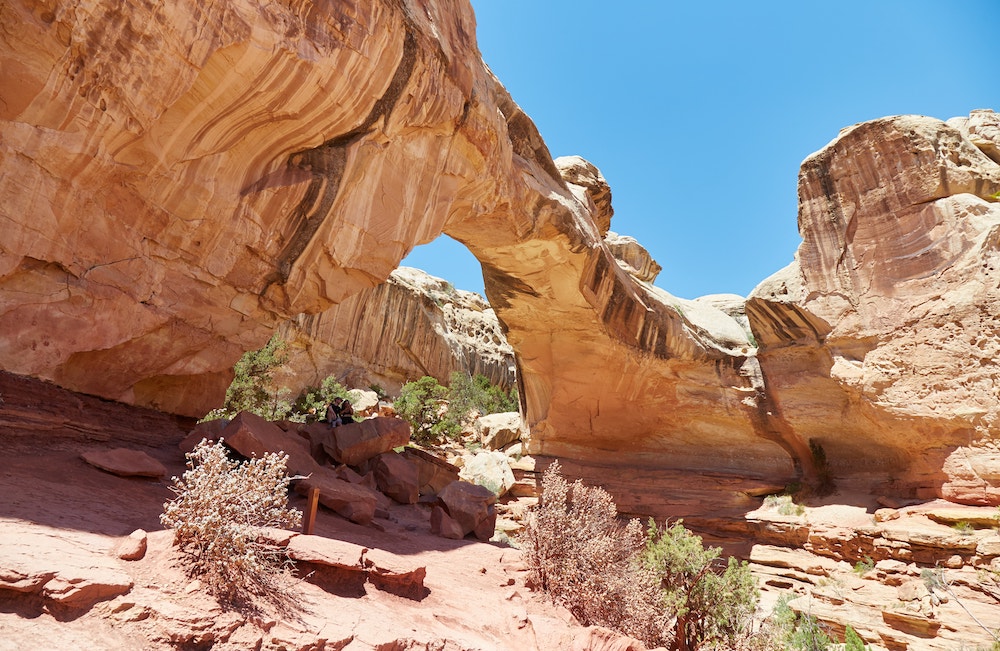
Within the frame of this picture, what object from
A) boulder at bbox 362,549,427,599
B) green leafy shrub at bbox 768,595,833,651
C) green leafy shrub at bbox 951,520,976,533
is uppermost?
green leafy shrub at bbox 951,520,976,533

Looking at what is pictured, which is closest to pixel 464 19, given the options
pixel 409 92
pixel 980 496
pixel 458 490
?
pixel 409 92

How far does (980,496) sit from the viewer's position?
11625 millimetres

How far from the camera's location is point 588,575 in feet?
24.1

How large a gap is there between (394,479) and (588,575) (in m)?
4.31

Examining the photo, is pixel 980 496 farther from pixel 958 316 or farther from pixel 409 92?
pixel 409 92

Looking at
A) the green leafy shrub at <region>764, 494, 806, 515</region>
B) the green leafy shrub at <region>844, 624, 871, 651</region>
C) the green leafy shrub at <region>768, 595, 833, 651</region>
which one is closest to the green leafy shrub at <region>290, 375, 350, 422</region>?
the green leafy shrub at <region>764, 494, 806, 515</region>

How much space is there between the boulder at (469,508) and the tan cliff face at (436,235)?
4.12 metres

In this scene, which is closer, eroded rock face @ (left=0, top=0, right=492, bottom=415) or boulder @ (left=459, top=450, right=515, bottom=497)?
eroded rock face @ (left=0, top=0, right=492, bottom=415)

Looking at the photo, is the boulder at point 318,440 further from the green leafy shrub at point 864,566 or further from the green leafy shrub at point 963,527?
the green leafy shrub at point 963,527

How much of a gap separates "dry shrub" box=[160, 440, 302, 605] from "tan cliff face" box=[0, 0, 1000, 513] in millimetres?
3583

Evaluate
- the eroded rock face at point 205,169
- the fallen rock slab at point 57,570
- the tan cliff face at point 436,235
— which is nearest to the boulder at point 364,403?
the tan cliff face at point 436,235

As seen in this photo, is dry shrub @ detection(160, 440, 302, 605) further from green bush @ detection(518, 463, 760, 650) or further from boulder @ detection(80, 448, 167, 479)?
green bush @ detection(518, 463, 760, 650)

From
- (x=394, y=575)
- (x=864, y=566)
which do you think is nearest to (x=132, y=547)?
(x=394, y=575)

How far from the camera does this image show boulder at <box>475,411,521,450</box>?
23.8m
